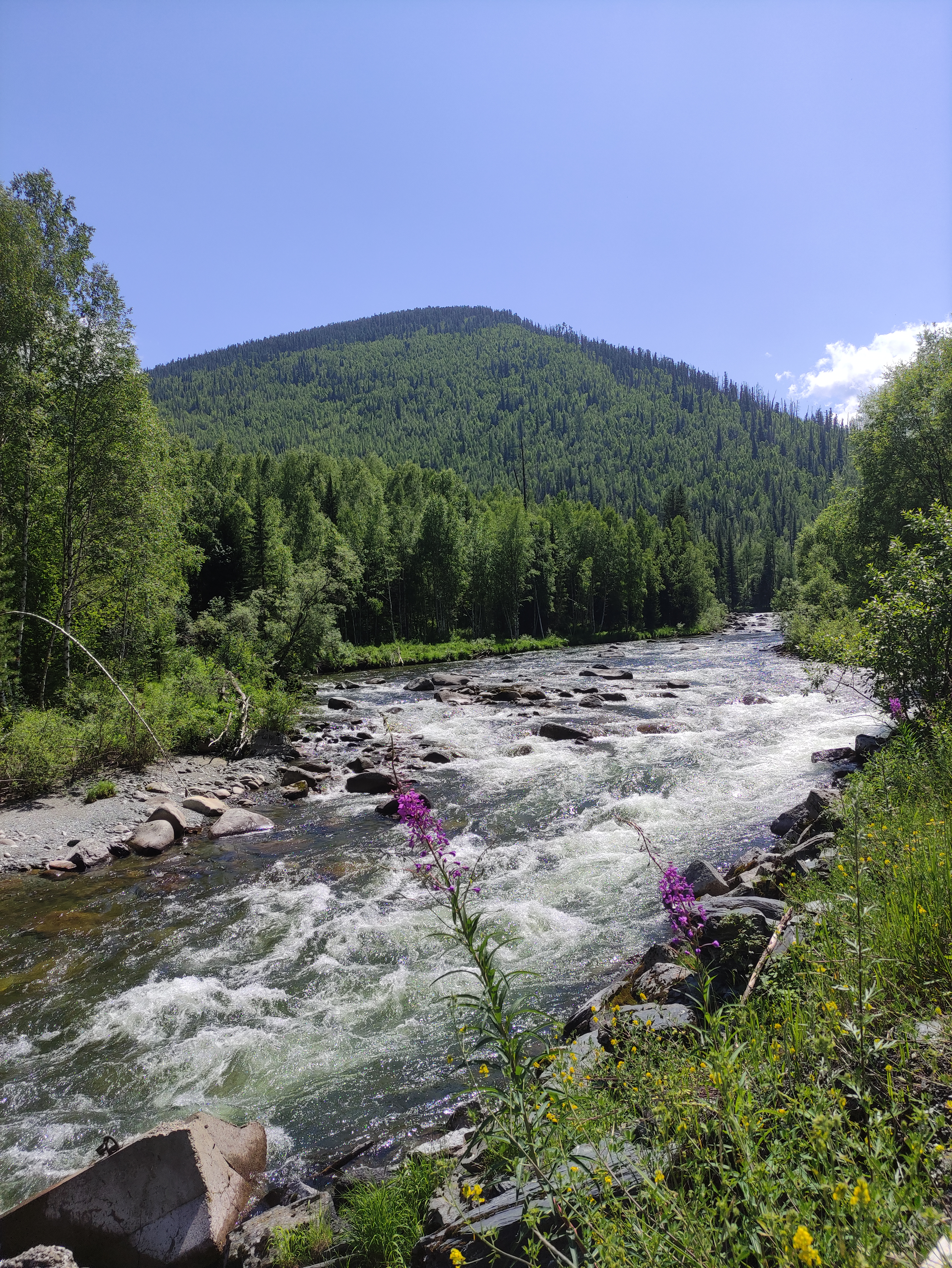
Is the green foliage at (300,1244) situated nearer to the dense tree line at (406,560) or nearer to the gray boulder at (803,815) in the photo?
the gray boulder at (803,815)

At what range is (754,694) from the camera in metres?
25.6

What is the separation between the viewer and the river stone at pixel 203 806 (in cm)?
1426

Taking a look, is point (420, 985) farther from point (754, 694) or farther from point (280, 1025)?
point (754, 694)

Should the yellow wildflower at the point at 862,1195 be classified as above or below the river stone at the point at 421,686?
above

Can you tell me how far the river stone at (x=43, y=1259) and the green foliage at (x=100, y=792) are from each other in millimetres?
11683

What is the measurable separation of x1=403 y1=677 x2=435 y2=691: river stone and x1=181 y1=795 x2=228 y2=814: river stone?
17.7 meters

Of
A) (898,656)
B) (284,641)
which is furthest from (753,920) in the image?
(284,641)

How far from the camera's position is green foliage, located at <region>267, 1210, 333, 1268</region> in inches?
148

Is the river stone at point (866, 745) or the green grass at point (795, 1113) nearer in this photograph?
the green grass at point (795, 1113)

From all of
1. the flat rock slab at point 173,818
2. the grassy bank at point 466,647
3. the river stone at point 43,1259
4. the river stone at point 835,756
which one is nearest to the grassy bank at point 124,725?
the flat rock slab at point 173,818

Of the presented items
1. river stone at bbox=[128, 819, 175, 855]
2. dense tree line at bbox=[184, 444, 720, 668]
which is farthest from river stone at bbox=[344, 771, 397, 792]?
dense tree line at bbox=[184, 444, 720, 668]

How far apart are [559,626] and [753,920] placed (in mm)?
69655

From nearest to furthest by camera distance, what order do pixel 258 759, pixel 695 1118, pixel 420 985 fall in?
pixel 695 1118, pixel 420 985, pixel 258 759

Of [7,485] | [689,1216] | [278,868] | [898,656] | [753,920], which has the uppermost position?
[7,485]
